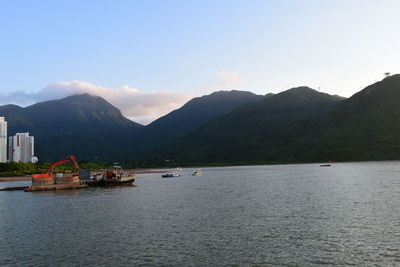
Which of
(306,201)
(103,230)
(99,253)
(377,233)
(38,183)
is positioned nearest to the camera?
(99,253)

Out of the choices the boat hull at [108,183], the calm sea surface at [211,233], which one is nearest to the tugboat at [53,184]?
the boat hull at [108,183]

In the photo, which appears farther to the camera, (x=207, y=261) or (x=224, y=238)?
(x=224, y=238)

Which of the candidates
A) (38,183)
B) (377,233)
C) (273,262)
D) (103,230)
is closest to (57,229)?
(103,230)

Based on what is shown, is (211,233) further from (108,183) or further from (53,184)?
(108,183)

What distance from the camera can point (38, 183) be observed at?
464 ft

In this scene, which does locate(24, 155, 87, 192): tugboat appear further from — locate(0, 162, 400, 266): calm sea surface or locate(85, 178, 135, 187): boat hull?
locate(0, 162, 400, 266): calm sea surface

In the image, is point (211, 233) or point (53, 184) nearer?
point (211, 233)

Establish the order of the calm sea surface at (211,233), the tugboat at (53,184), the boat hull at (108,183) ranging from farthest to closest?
the boat hull at (108,183) → the tugboat at (53,184) → the calm sea surface at (211,233)

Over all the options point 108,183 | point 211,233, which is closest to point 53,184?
point 108,183

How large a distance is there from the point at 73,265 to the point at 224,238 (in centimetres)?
1962

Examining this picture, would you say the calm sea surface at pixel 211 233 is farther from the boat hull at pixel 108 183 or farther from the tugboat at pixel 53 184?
the boat hull at pixel 108 183

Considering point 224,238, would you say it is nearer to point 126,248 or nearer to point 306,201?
point 126,248

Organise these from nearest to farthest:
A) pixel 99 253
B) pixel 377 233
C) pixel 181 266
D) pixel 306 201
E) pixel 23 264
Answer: pixel 181 266 → pixel 23 264 → pixel 99 253 → pixel 377 233 → pixel 306 201

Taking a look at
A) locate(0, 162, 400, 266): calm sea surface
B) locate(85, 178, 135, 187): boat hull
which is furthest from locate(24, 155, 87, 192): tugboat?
locate(0, 162, 400, 266): calm sea surface
